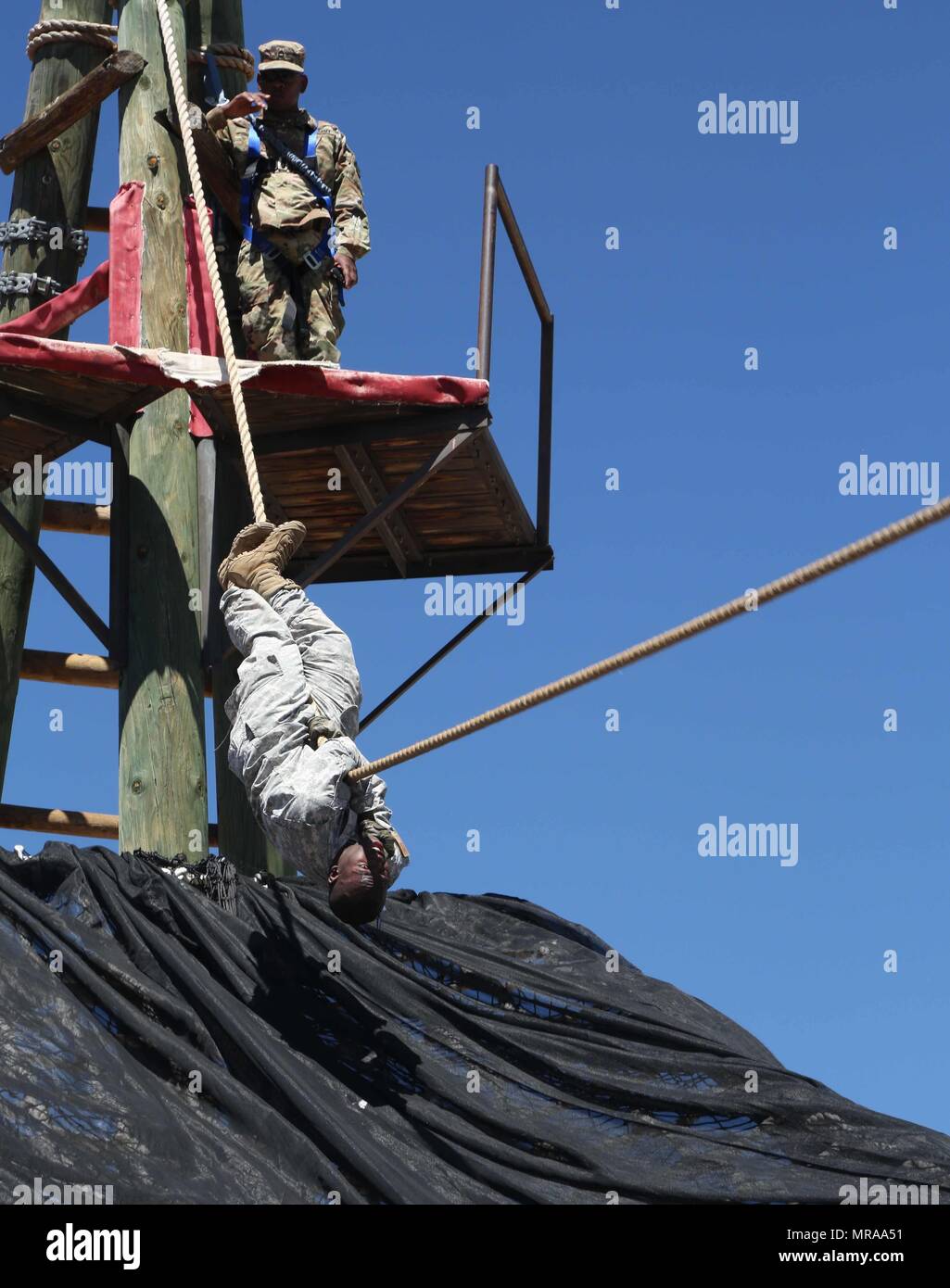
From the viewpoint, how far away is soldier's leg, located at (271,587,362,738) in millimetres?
8266

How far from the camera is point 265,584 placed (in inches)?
330

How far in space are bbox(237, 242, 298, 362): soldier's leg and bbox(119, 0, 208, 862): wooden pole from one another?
1.15 ft

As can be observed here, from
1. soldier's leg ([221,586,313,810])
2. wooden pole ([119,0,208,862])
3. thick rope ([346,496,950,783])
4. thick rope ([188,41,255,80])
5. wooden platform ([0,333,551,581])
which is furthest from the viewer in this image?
thick rope ([188,41,255,80])

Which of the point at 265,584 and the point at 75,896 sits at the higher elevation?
the point at 265,584

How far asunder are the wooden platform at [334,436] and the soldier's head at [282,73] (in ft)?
5.56

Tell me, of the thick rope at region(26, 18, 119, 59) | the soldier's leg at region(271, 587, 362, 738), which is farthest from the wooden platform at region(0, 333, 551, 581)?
the thick rope at region(26, 18, 119, 59)

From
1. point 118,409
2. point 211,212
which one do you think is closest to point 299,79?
point 211,212

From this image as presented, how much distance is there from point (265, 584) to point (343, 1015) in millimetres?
1850

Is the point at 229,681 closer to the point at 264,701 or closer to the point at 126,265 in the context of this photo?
the point at 126,265

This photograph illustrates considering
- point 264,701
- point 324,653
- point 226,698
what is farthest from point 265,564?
point 226,698

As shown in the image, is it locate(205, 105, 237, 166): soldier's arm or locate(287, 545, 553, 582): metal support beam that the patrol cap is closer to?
locate(205, 105, 237, 166): soldier's arm

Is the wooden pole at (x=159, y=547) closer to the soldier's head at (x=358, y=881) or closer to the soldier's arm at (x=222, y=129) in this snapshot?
the soldier's arm at (x=222, y=129)

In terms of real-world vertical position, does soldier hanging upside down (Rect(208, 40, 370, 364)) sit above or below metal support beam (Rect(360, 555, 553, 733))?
above

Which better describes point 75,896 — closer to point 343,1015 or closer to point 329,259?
point 343,1015
